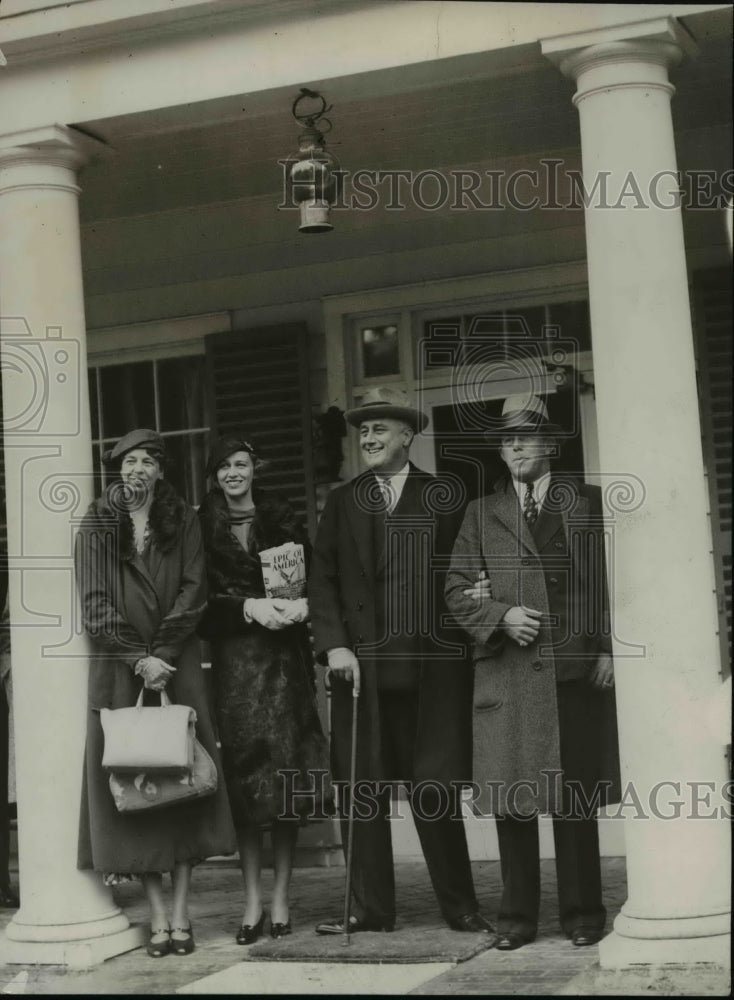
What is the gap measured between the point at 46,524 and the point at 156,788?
1090 millimetres

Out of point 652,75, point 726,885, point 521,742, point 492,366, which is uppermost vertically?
point 652,75

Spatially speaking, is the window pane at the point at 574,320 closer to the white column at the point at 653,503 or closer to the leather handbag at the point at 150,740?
the white column at the point at 653,503

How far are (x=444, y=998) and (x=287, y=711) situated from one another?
4.75 ft

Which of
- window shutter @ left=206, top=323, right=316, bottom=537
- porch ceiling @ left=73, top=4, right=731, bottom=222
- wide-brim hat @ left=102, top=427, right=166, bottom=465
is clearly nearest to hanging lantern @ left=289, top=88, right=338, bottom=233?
porch ceiling @ left=73, top=4, right=731, bottom=222

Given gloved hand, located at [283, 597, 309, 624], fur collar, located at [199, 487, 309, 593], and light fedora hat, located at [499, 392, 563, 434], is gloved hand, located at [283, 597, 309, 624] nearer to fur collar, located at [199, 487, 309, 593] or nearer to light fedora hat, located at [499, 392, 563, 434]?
fur collar, located at [199, 487, 309, 593]

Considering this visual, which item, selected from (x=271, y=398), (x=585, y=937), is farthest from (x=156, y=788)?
(x=271, y=398)

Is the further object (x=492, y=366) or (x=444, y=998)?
(x=492, y=366)

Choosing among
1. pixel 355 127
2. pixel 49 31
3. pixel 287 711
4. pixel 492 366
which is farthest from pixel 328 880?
pixel 49 31

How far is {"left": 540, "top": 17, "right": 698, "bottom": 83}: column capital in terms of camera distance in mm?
5188

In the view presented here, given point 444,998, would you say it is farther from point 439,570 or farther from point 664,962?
point 439,570

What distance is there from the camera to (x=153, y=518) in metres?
6.03

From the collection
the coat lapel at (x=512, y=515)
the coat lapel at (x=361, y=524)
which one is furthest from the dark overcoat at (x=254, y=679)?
the coat lapel at (x=512, y=515)

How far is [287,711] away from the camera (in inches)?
241

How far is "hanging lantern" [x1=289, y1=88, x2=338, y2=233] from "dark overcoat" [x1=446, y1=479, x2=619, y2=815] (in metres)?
1.29
